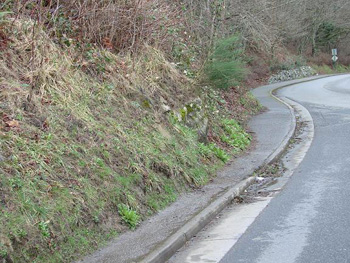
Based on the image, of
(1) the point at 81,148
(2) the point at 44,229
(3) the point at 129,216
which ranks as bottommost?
(3) the point at 129,216

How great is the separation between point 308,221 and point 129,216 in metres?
2.24

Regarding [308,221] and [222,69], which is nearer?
[308,221]

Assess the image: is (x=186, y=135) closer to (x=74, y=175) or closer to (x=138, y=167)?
(x=138, y=167)

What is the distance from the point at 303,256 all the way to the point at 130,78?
5.72 m

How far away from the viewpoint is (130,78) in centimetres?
1036

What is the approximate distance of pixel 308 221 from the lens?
22.4ft

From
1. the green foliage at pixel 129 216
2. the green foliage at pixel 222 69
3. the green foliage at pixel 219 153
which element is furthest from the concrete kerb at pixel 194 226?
the green foliage at pixel 222 69

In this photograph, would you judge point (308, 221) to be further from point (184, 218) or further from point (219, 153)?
point (219, 153)

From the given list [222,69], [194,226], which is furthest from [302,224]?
[222,69]

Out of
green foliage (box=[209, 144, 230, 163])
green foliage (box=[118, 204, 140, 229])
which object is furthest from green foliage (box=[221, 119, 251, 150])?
Answer: green foliage (box=[118, 204, 140, 229])

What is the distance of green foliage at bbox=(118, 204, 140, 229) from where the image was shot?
6.64 meters

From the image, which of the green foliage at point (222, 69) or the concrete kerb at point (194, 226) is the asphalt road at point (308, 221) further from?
the green foliage at point (222, 69)

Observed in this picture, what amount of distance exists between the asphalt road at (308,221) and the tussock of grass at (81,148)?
1.46 meters

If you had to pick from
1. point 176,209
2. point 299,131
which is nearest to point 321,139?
point 299,131
